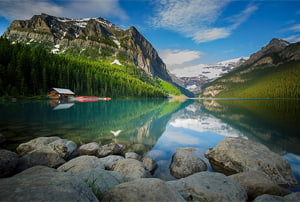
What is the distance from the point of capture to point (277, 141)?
1445 centimetres

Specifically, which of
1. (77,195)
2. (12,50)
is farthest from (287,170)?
(12,50)

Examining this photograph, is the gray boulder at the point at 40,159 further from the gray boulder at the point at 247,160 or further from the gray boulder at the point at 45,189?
the gray boulder at the point at 247,160

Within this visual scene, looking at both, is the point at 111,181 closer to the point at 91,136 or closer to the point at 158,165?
the point at 158,165

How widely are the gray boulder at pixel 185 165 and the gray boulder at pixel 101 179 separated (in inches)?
137

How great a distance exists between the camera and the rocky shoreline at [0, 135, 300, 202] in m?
2.97

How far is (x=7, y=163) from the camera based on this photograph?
627 cm

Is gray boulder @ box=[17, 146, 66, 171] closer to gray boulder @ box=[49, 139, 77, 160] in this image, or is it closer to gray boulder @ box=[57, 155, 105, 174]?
gray boulder @ box=[49, 139, 77, 160]

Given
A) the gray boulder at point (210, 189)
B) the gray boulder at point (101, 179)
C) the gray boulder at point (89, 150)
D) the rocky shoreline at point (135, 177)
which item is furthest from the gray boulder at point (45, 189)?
the gray boulder at point (89, 150)

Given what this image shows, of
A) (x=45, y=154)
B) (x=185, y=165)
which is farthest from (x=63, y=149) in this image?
(x=185, y=165)

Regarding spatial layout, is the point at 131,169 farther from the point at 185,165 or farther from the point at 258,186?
the point at 258,186

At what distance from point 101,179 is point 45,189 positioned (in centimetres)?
255

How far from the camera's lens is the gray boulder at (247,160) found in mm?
7692

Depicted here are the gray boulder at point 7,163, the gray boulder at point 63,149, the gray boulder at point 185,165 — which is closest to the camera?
the gray boulder at point 7,163

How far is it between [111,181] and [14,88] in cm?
7163
